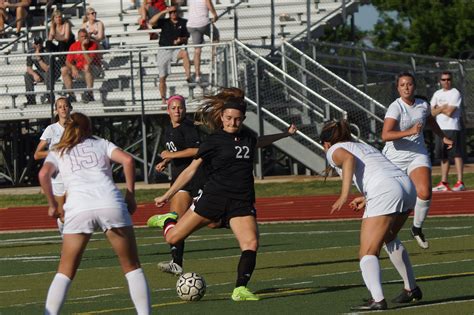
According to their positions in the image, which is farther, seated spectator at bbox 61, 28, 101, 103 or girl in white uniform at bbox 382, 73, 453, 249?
seated spectator at bbox 61, 28, 101, 103

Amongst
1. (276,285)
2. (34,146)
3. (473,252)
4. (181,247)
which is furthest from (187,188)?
(34,146)

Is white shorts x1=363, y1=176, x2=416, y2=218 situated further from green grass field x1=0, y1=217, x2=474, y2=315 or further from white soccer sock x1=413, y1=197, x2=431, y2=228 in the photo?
white soccer sock x1=413, y1=197, x2=431, y2=228

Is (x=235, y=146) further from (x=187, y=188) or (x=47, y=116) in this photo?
(x=47, y=116)

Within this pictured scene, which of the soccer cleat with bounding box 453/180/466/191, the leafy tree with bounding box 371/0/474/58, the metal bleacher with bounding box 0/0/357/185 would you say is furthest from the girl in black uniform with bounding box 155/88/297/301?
the leafy tree with bounding box 371/0/474/58

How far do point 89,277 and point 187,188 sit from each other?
143cm

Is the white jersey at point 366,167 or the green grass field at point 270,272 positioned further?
the green grass field at point 270,272

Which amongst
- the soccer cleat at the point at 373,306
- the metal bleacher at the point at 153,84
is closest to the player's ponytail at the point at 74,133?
the soccer cleat at the point at 373,306

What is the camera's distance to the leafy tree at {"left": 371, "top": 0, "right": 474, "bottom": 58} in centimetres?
5519

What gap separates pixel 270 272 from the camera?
1520cm

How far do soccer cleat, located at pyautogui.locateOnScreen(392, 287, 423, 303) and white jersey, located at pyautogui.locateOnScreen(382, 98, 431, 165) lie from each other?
4.13 meters

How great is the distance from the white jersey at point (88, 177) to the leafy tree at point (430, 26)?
44051mm

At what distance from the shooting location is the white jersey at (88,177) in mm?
10359

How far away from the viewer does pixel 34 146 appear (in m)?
33.2

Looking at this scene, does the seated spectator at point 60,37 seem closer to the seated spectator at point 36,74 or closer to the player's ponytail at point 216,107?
the seated spectator at point 36,74
